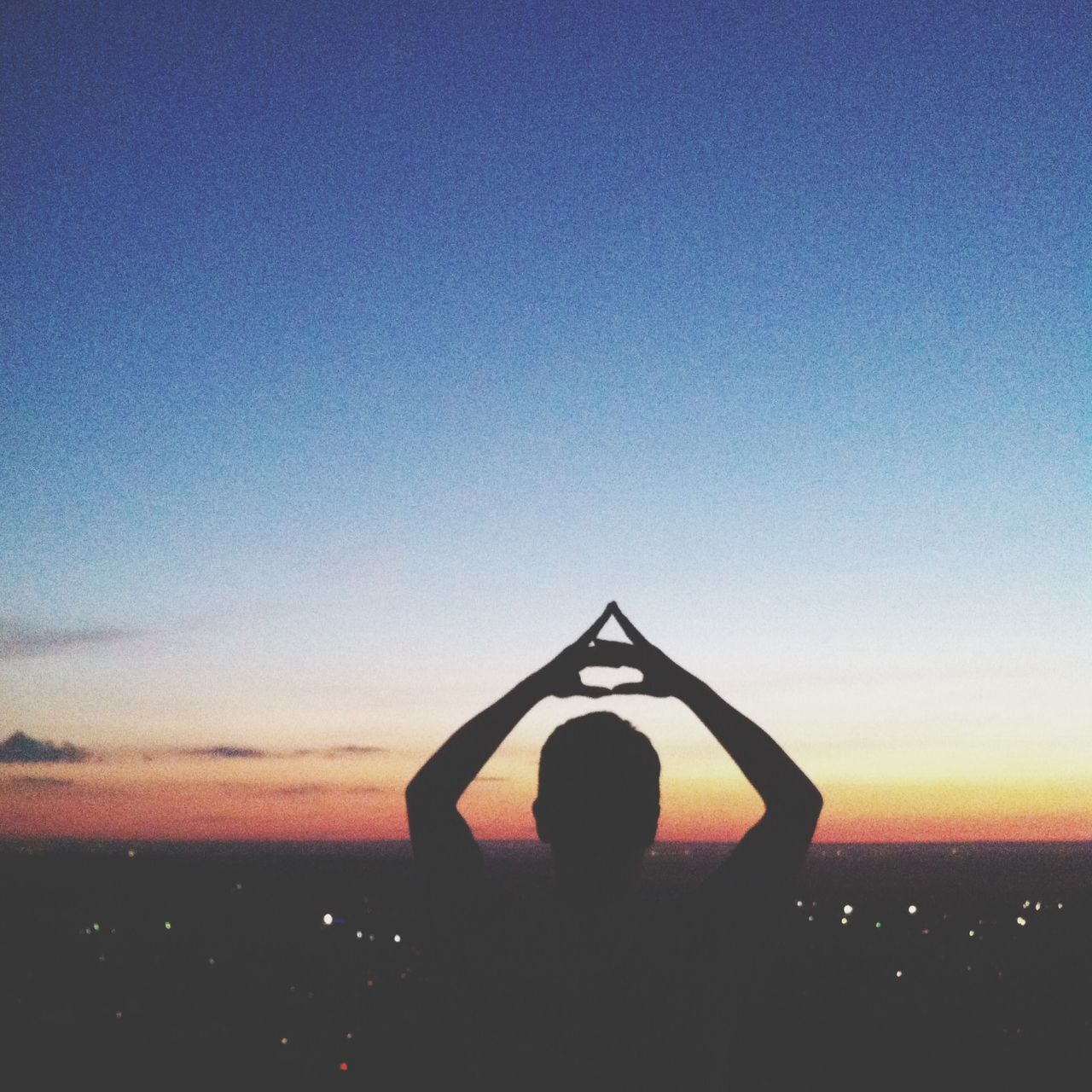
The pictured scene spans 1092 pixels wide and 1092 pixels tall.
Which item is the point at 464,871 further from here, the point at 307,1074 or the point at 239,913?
the point at 239,913

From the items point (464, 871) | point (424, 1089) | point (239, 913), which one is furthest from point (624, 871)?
point (239, 913)

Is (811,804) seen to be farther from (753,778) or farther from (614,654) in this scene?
(614,654)

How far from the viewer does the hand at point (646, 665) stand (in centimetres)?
213

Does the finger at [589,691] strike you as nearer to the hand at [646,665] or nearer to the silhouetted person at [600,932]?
the hand at [646,665]

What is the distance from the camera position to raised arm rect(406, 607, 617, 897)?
6.35 feet

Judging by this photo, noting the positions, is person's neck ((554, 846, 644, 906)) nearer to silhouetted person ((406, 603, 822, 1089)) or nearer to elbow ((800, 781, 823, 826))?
silhouetted person ((406, 603, 822, 1089))

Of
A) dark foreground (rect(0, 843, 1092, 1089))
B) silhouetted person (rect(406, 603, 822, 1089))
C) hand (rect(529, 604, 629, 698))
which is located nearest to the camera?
silhouetted person (rect(406, 603, 822, 1089))

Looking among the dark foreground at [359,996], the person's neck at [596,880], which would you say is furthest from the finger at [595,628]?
the dark foreground at [359,996]

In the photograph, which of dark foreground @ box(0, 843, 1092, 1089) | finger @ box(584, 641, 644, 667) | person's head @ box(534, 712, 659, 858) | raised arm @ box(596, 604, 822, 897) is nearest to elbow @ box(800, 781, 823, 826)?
raised arm @ box(596, 604, 822, 897)

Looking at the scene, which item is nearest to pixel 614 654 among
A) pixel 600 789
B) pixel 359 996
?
pixel 600 789

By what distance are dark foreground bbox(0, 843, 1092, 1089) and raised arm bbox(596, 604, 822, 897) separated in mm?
18510

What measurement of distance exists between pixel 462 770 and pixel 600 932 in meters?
0.43

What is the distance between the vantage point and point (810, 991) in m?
76.8

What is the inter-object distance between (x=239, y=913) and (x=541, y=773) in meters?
133
